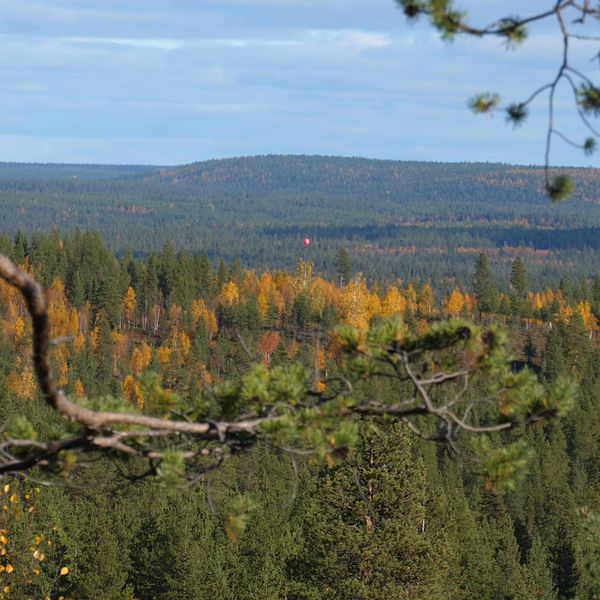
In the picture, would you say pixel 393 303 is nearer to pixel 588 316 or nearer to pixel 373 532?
pixel 588 316

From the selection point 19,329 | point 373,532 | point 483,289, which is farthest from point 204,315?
point 373,532

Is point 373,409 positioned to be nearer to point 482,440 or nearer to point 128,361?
point 482,440

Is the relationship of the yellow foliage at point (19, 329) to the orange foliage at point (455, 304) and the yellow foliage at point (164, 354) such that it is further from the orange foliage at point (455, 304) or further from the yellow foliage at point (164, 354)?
the orange foliage at point (455, 304)

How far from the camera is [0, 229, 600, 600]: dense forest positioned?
2691cm

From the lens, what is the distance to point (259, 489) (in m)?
54.8

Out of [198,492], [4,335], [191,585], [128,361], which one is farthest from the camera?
[128,361]

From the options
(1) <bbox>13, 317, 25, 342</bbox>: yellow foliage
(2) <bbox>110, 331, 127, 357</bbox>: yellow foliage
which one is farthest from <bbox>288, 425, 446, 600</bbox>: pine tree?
(2) <bbox>110, 331, 127, 357</bbox>: yellow foliage

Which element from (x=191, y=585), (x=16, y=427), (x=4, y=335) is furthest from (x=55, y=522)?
(x=4, y=335)

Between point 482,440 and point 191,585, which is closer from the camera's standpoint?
point 482,440

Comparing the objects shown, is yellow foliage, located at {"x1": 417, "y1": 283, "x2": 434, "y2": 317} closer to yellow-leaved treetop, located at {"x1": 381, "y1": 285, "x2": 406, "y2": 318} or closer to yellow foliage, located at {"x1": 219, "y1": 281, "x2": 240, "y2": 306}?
yellow-leaved treetop, located at {"x1": 381, "y1": 285, "x2": 406, "y2": 318}

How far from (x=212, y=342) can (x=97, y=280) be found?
56.1 feet

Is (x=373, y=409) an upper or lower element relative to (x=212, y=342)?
upper

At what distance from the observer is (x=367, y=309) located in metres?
137

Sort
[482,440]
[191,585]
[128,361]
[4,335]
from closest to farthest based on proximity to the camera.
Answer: [482,440] < [191,585] < [4,335] < [128,361]
